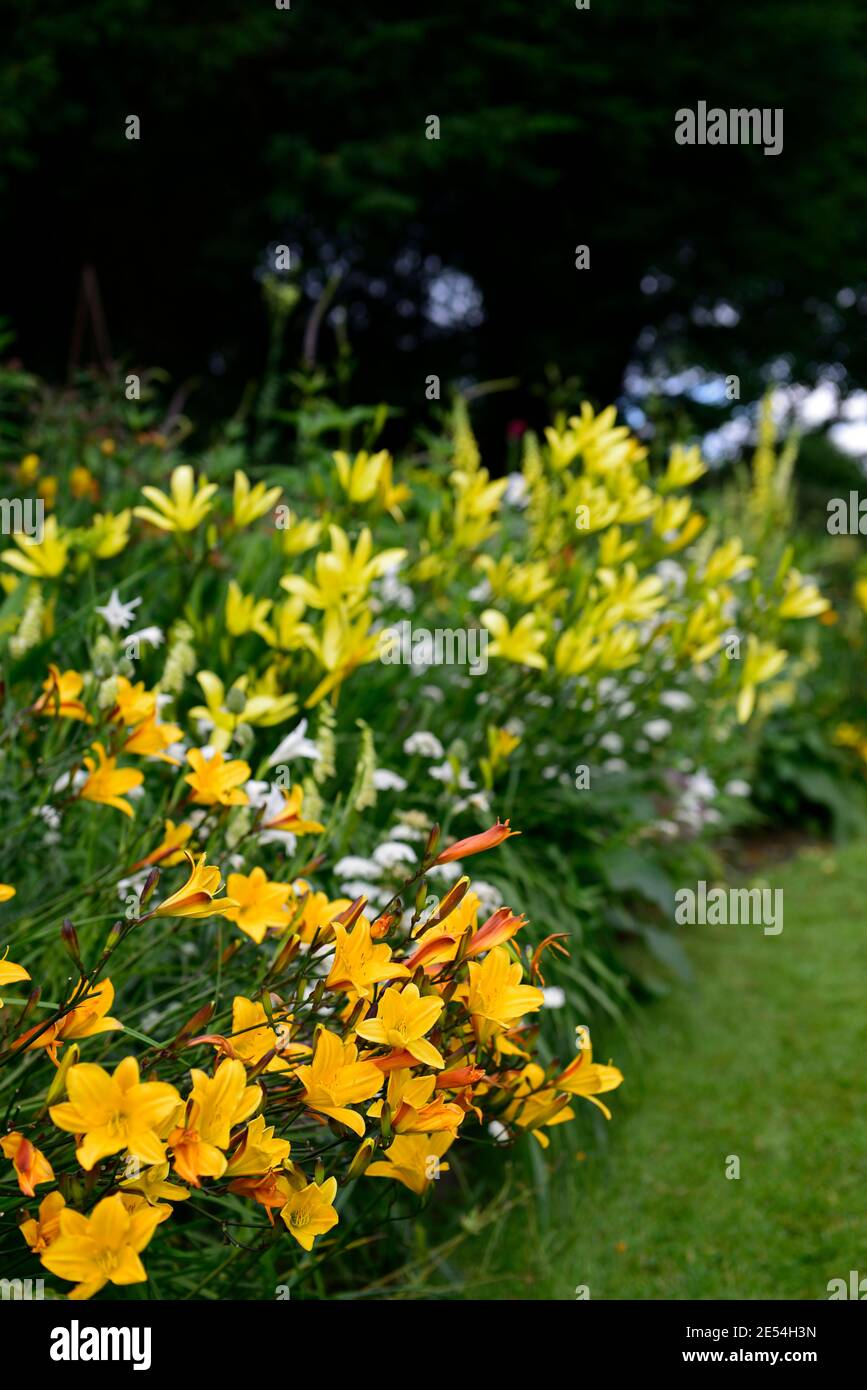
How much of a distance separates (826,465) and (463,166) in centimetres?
762

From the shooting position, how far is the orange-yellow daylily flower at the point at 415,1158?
1135 mm

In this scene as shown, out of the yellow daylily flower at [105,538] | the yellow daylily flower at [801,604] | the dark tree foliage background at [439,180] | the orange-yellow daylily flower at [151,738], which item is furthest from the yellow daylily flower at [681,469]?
the dark tree foliage background at [439,180]

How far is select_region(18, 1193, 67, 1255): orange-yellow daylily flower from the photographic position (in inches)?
39.3

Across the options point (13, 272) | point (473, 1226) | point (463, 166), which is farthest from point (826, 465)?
point (473, 1226)

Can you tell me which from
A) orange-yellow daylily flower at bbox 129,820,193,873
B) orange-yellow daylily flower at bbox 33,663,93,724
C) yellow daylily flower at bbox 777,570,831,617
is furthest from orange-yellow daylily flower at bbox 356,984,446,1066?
yellow daylily flower at bbox 777,570,831,617

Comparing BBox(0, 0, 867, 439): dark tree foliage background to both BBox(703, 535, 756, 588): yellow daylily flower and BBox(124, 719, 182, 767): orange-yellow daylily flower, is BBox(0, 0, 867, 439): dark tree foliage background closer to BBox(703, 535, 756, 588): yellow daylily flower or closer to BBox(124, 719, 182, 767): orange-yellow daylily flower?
BBox(703, 535, 756, 588): yellow daylily flower

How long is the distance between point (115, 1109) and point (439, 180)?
10120mm

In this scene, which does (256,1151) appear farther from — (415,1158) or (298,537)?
(298,537)

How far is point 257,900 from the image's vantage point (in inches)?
53.2

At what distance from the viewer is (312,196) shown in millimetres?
9102

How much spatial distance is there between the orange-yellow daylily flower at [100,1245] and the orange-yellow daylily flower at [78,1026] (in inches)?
5.7

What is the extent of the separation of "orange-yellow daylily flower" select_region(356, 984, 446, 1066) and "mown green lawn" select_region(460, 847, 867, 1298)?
0.96 meters

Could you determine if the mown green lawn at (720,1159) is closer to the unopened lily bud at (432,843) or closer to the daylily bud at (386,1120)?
the daylily bud at (386,1120)
